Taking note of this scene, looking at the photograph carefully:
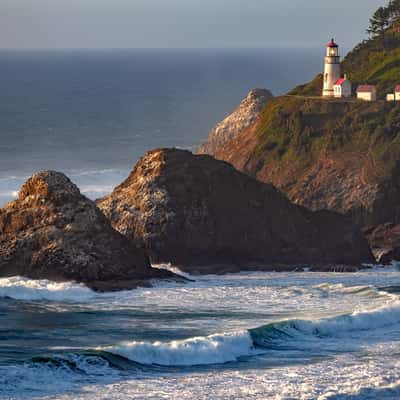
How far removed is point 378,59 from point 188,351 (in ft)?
232

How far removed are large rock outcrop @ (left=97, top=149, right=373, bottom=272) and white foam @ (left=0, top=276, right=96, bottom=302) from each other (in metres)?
8.68

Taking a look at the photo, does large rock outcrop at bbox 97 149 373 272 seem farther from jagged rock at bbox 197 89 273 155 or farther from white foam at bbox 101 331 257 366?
jagged rock at bbox 197 89 273 155

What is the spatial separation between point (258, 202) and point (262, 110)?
36409mm

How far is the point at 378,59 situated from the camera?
4449 inches

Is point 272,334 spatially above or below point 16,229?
below

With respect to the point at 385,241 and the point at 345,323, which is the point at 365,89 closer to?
the point at 385,241

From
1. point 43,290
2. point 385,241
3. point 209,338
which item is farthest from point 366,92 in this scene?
point 209,338

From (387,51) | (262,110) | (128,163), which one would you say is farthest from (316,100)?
(128,163)

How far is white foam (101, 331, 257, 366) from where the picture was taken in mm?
45656

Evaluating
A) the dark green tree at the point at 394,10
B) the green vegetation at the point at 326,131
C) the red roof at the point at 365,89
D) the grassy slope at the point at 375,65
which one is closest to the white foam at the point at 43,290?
the green vegetation at the point at 326,131

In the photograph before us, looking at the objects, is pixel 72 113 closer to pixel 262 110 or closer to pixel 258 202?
pixel 262 110

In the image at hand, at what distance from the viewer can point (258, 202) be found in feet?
221

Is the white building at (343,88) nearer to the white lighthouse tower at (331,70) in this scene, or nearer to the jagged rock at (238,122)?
the white lighthouse tower at (331,70)

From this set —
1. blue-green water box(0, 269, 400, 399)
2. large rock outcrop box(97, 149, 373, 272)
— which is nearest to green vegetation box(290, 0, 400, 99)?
large rock outcrop box(97, 149, 373, 272)
